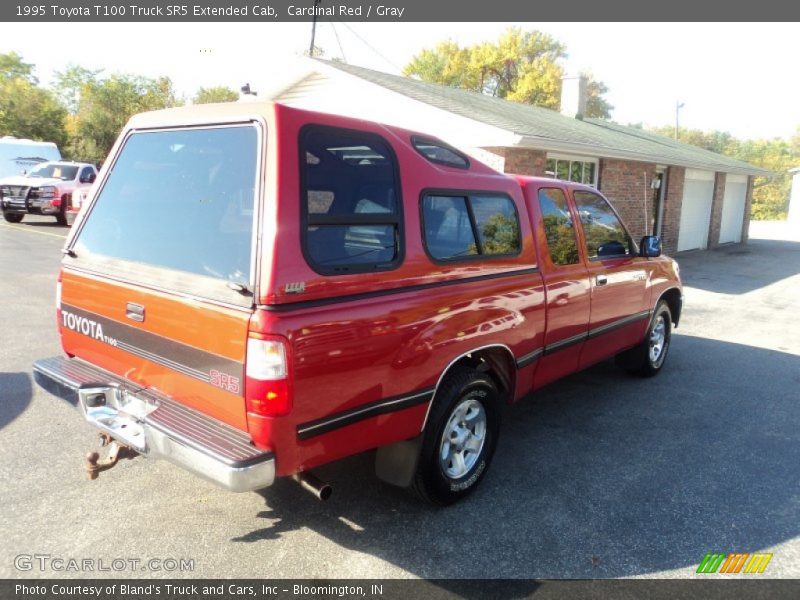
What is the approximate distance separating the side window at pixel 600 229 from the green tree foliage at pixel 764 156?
53.4m

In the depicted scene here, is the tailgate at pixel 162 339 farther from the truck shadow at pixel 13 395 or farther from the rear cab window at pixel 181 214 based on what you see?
the truck shadow at pixel 13 395

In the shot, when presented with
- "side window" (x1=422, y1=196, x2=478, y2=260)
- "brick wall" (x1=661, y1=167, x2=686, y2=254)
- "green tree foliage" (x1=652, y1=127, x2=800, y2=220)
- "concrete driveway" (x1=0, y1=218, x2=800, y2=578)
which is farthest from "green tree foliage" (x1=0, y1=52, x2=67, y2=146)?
"green tree foliage" (x1=652, y1=127, x2=800, y2=220)

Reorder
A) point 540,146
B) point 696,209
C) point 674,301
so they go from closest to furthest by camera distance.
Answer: point 674,301
point 540,146
point 696,209

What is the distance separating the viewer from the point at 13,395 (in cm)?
499

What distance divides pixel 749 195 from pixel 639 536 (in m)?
25.1

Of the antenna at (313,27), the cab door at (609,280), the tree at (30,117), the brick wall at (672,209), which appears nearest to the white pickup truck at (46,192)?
the antenna at (313,27)

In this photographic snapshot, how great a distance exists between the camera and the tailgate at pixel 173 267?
267 cm

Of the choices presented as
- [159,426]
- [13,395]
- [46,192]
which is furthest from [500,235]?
[46,192]

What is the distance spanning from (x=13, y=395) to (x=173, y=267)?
3.07 m

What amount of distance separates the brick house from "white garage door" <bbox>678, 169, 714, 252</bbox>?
0.11 ft

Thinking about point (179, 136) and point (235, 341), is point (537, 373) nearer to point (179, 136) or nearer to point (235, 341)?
point (235, 341)

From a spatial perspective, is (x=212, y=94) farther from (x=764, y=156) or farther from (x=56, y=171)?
(x=764, y=156)

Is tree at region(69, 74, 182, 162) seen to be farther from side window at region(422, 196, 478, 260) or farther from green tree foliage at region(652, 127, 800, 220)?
green tree foliage at region(652, 127, 800, 220)

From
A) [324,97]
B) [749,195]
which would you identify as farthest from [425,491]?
[749,195]
